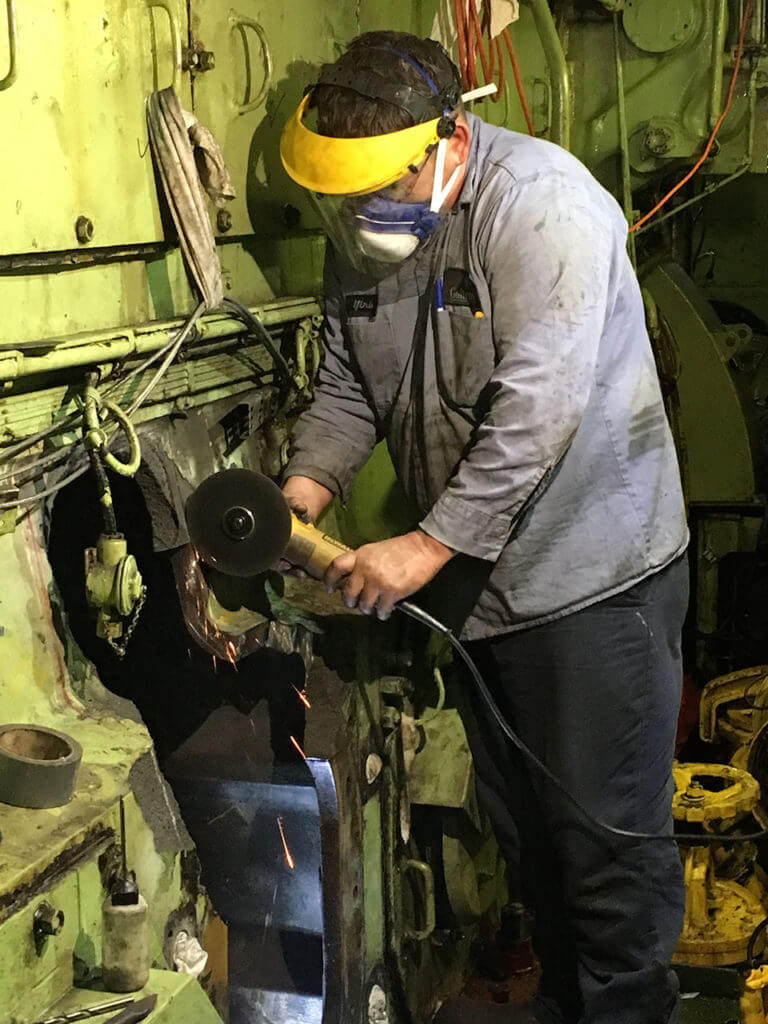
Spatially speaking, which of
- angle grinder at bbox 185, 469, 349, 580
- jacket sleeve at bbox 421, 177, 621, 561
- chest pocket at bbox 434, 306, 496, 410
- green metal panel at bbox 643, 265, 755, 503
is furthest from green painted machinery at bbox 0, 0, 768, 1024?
green metal panel at bbox 643, 265, 755, 503

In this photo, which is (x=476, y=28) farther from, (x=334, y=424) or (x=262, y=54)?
(x=334, y=424)

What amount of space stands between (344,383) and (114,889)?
127cm

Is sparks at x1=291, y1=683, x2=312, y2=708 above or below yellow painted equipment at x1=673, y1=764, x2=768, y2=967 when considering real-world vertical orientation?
above

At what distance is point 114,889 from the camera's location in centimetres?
212

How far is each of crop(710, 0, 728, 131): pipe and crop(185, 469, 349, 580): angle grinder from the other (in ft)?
8.46

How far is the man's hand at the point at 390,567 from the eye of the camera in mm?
2354

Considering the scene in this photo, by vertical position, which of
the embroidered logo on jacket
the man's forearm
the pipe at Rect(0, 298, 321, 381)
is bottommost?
the man's forearm

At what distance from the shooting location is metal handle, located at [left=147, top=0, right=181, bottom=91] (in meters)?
2.32

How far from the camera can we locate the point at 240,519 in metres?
2.31

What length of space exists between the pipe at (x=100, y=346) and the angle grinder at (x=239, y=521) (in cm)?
29

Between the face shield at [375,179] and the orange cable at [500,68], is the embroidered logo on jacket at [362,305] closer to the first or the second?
the face shield at [375,179]

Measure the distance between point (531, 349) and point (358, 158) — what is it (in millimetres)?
496

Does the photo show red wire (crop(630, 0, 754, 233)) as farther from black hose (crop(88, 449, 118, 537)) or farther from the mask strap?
black hose (crop(88, 449, 118, 537))

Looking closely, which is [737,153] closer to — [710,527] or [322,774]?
[710,527]
